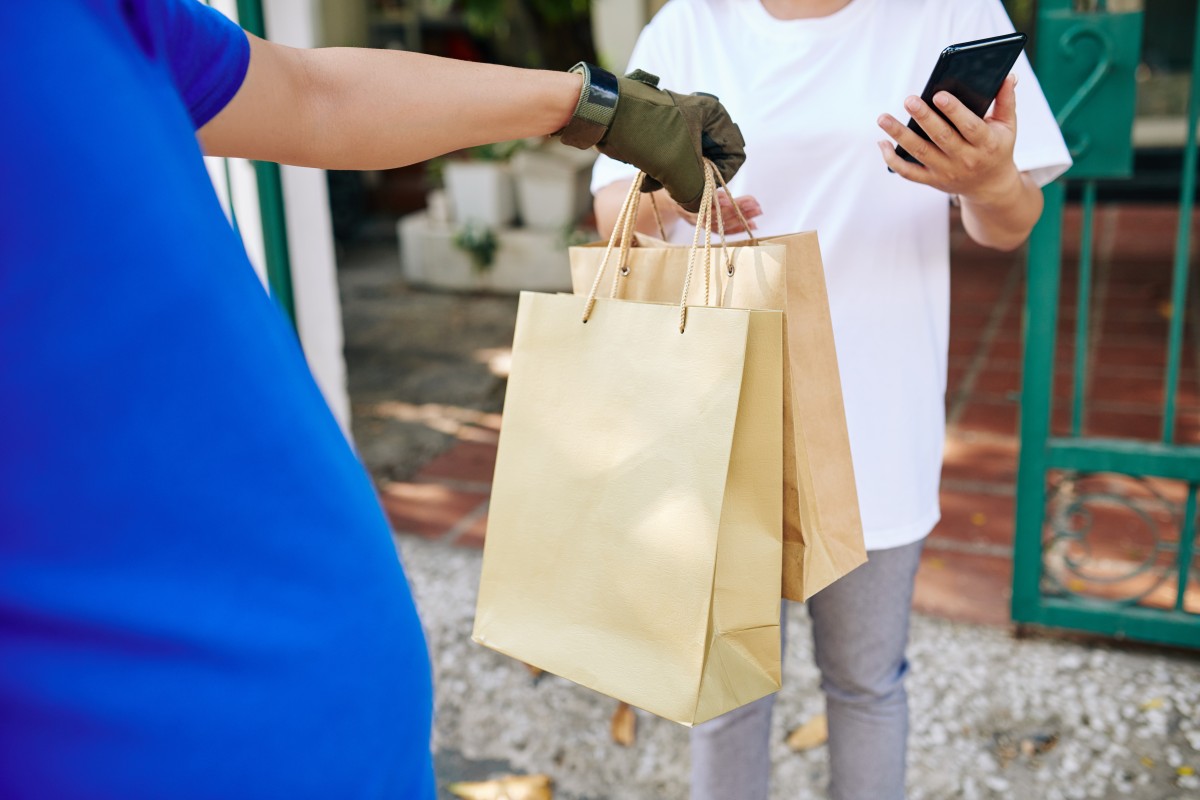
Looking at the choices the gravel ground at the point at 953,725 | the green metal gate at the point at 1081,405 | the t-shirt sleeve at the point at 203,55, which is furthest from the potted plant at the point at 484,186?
the t-shirt sleeve at the point at 203,55

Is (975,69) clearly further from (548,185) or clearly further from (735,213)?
(548,185)

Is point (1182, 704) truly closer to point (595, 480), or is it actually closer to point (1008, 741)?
point (1008, 741)

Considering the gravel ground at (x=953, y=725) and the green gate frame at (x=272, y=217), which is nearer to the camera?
the gravel ground at (x=953, y=725)

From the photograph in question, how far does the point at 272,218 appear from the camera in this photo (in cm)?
305

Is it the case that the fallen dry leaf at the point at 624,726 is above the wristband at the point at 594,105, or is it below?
below

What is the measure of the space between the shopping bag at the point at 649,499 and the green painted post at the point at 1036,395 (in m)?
1.39

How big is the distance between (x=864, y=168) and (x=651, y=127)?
0.41 meters

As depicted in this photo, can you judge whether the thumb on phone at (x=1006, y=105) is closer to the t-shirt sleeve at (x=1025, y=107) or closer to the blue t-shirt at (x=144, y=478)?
the t-shirt sleeve at (x=1025, y=107)

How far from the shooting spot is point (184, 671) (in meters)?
0.69

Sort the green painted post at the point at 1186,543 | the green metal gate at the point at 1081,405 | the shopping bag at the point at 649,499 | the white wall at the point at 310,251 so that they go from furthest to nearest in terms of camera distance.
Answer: the white wall at the point at 310,251 < the green painted post at the point at 1186,543 < the green metal gate at the point at 1081,405 < the shopping bag at the point at 649,499

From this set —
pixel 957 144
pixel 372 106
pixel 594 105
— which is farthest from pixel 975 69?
pixel 372 106

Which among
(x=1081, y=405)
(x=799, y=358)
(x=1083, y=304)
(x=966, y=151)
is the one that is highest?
(x=966, y=151)

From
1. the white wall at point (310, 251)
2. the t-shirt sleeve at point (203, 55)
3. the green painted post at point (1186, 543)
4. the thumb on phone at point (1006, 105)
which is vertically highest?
the t-shirt sleeve at point (203, 55)

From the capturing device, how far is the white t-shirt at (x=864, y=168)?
1.45m
